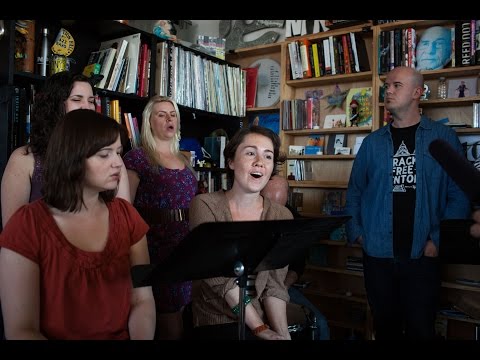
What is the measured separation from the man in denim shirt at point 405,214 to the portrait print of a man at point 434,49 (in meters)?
0.69

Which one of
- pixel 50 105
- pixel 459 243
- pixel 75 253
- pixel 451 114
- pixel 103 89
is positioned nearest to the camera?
pixel 75 253

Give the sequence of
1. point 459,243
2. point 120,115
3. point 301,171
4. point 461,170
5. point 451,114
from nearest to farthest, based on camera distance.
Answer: point 461,170, point 459,243, point 120,115, point 451,114, point 301,171

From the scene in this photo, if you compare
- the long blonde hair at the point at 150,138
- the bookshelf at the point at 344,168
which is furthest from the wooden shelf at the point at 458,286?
the long blonde hair at the point at 150,138

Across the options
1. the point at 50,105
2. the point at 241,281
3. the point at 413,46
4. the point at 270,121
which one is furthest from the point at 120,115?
the point at 413,46

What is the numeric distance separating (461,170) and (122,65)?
2.31 metres

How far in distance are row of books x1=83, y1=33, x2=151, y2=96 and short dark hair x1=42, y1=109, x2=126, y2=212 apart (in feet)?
5.01

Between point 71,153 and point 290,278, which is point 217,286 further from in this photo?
point 290,278

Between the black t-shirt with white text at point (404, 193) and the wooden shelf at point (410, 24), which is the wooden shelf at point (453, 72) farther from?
the black t-shirt with white text at point (404, 193)

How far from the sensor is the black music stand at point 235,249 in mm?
922

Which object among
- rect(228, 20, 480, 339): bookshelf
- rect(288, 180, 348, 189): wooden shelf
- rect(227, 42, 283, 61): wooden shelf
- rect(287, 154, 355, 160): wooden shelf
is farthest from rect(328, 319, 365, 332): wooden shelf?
rect(227, 42, 283, 61): wooden shelf

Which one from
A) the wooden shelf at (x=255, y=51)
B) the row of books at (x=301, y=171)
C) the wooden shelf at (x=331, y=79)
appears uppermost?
the wooden shelf at (x=255, y=51)

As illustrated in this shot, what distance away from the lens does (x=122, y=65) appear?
2.74m

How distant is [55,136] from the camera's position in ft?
3.84

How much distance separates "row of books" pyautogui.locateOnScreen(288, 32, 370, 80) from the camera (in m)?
3.31
